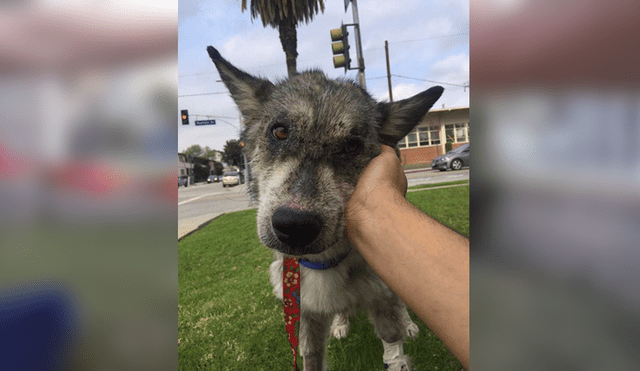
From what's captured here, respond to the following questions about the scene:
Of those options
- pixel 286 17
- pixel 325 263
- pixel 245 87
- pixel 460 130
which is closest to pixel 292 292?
pixel 325 263

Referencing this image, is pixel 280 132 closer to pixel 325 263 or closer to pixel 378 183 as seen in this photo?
pixel 378 183

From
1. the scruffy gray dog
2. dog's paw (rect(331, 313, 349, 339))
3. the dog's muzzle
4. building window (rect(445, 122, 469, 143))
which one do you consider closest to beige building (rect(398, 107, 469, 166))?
building window (rect(445, 122, 469, 143))

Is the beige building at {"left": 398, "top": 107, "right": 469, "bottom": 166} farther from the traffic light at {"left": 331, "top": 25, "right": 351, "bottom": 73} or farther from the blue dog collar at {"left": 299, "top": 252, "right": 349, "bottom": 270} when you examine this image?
the traffic light at {"left": 331, "top": 25, "right": 351, "bottom": 73}

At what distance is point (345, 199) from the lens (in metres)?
2.06

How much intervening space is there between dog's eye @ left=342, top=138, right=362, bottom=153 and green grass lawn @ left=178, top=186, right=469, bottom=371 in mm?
913

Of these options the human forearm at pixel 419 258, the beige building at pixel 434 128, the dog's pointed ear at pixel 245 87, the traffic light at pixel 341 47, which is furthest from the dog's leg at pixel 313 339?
the traffic light at pixel 341 47

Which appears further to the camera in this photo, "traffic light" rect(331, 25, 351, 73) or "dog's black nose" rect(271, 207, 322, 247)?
"traffic light" rect(331, 25, 351, 73)

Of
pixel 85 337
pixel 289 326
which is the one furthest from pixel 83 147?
pixel 289 326

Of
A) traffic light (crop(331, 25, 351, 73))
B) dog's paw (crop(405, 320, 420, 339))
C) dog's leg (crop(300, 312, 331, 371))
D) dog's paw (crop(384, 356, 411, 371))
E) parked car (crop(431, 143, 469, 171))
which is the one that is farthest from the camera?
parked car (crop(431, 143, 469, 171))

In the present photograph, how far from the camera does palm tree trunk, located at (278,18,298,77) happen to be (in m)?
3.35

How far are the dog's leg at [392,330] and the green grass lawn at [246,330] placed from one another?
0.22 m

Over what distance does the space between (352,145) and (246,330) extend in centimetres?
290

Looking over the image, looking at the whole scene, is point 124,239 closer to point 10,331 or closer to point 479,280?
point 10,331

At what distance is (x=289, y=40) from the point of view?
132 inches
